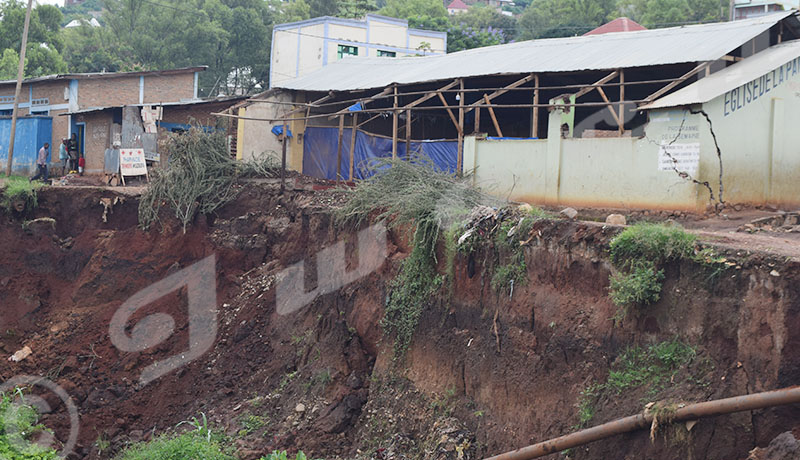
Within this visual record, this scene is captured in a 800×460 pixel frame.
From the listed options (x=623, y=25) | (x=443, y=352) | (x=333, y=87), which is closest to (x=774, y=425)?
(x=443, y=352)

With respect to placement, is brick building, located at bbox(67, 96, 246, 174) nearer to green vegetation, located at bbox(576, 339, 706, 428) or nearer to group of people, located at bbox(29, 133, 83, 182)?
group of people, located at bbox(29, 133, 83, 182)

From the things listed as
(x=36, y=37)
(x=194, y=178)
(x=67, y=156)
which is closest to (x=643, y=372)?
(x=194, y=178)

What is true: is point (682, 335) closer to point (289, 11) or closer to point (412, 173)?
point (412, 173)

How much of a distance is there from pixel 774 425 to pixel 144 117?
19886mm

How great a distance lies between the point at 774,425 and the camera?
22.2ft

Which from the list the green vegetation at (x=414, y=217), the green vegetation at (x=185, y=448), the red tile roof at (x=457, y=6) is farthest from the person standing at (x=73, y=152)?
the red tile roof at (x=457, y=6)

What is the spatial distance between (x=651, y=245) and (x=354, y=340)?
6013 mm

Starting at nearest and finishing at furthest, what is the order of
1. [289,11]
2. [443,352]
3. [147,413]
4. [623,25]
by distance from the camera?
[443,352], [147,413], [623,25], [289,11]

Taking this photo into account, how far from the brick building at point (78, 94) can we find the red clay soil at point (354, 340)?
8.57 metres

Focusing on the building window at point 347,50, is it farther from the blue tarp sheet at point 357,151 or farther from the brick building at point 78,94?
the blue tarp sheet at point 357,151

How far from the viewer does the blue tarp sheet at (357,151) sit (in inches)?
668

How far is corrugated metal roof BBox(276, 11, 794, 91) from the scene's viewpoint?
1514 centimetres

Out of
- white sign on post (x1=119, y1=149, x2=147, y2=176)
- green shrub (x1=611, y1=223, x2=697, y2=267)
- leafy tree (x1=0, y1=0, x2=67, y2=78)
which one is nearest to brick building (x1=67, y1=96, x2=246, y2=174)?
white sign on post (x1=119, y1=149, x2=147, y2=176)

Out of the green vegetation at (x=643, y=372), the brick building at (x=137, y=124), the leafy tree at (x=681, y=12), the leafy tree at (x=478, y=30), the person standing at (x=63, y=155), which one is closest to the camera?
the green vegetation at (x=643, y=372)
